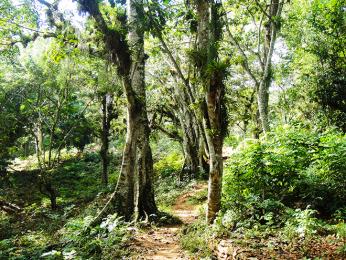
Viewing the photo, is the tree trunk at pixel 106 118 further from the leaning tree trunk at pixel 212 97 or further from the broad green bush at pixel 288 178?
the leaning tree trunk at pixel 212 97

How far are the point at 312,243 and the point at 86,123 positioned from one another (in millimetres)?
18905

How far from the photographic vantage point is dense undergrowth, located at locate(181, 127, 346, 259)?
5.44 m

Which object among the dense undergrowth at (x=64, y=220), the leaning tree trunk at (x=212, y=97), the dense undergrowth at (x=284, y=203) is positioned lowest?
the dense undergrowth at (x=64, y=220)

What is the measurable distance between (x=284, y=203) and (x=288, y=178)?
596 millimetres

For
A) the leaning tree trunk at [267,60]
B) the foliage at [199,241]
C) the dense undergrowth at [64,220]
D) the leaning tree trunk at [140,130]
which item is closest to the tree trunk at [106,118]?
the dense undergrowth at [64,220]

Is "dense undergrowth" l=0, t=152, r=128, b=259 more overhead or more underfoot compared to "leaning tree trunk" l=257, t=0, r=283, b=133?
more underfoot

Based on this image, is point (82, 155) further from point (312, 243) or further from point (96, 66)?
point (312, 243)

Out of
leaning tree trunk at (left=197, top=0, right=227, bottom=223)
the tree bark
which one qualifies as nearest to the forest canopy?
leaning tree trunk at (left=197, top=0, right=227, bottom=223)

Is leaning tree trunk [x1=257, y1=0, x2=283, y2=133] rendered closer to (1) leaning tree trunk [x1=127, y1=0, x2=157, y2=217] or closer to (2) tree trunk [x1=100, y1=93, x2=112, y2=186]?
(1) leaning tree trunk [x1=127, y1=0, x2=157, y2=217]

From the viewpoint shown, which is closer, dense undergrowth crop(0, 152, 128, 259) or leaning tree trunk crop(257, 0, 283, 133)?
dense undergrowth crop(0, 152, 128, 259)

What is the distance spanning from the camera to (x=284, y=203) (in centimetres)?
761

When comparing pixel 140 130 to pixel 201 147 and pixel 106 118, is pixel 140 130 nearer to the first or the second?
pixel 201 147

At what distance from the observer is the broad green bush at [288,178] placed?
23.0 ft

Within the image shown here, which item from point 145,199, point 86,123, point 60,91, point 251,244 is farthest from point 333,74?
point 86,123
